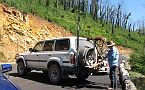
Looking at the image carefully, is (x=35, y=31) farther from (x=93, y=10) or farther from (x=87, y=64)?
(x=93, y=10)

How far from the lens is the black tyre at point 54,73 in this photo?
1628cm

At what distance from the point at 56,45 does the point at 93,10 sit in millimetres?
87687

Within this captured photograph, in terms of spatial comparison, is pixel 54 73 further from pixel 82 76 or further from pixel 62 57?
pixel 82 76

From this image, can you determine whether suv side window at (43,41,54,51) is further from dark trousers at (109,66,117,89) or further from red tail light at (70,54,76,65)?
dark trousers at (109,66,117,89)

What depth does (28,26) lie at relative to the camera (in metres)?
41.2

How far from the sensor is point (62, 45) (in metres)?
16.6

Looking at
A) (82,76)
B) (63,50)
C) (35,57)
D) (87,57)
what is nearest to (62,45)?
(63,50)

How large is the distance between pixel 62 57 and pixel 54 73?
2.83 ft

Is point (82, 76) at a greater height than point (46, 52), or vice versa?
point (46, 52)

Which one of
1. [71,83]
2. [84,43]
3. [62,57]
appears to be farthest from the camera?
[71,83]

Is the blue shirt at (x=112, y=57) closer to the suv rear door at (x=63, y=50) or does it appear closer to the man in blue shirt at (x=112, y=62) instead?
the man in blue shirt at (x=112, y=62)

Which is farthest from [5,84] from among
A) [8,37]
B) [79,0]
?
[79,0]

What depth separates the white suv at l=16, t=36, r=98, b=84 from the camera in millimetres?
15553

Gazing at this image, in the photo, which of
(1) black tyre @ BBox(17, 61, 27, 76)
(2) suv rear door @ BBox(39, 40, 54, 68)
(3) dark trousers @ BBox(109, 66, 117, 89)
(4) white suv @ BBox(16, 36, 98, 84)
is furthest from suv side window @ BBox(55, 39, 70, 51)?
(1) black tyre @ BBox(17, 61, 27, 76)
